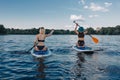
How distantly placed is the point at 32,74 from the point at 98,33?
126 metres

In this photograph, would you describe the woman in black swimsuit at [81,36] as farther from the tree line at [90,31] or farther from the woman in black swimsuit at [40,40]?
the tree line at [90,31]

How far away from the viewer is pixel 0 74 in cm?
1193

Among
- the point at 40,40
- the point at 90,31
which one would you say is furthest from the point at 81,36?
the point at 90,31

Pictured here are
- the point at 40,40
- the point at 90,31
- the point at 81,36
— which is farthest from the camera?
the point at 90,31

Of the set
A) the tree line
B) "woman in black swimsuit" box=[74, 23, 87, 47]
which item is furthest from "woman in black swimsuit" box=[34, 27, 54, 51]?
the tree line

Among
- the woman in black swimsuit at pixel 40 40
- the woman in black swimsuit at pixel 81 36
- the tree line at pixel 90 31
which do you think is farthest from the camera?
the tree line at pixel 90 31

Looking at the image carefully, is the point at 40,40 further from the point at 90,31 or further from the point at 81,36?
the point at 90,31

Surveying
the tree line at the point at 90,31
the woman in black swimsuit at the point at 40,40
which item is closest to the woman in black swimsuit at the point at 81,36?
the woman in black swimsuit at the point at 40,40

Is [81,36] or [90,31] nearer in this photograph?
[81,36]

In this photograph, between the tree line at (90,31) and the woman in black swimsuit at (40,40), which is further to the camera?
the tree line at (90,31)

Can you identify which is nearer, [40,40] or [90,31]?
[40,40]

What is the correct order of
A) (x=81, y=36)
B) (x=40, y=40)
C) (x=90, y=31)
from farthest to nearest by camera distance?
(x=90, y=31)
(x=81, y=36)
(x=40, y=40)

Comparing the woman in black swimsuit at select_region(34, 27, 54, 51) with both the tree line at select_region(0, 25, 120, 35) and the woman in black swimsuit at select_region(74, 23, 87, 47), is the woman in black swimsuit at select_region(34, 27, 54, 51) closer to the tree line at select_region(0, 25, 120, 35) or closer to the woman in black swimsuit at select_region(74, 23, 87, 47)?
the woman in black swimsuit at select_region(74, 23, 87, 47)

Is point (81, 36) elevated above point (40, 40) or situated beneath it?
elevated above
